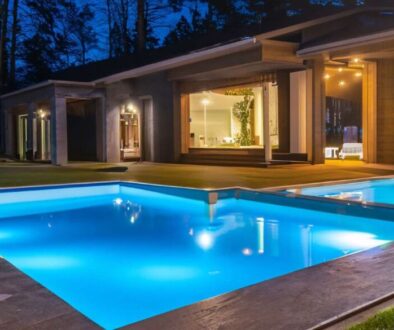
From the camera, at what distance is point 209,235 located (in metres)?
5.96

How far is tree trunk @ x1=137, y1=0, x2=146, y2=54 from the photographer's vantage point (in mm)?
31438

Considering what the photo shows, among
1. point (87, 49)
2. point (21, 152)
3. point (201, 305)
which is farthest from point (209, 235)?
point (87, 49)

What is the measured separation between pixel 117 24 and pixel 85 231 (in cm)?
3075

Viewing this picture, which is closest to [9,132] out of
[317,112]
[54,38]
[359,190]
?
[317,112]

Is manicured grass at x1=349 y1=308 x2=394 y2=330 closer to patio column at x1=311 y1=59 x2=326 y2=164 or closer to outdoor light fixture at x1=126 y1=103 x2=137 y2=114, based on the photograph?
patio column at x1=311 y1=59 x2=326 y2=164

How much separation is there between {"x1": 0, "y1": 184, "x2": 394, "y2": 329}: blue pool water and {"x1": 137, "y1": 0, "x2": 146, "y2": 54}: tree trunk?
79.4ft

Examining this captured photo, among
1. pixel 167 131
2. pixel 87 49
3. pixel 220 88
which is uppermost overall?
pixel 87 49

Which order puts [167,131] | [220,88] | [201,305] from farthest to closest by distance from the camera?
[167,131] < [220,88] < [201,305]

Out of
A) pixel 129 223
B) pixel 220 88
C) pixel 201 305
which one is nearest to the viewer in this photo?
pixel 201 305

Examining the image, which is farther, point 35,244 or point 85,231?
point 85,231

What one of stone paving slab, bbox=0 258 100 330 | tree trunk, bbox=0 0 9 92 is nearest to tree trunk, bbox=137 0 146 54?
tree trunk, bbox=0 0 9 92

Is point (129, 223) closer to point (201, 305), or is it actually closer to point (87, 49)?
point (201, 305)

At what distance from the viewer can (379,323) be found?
231cm

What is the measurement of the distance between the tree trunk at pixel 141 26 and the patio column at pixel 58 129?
1587cm
